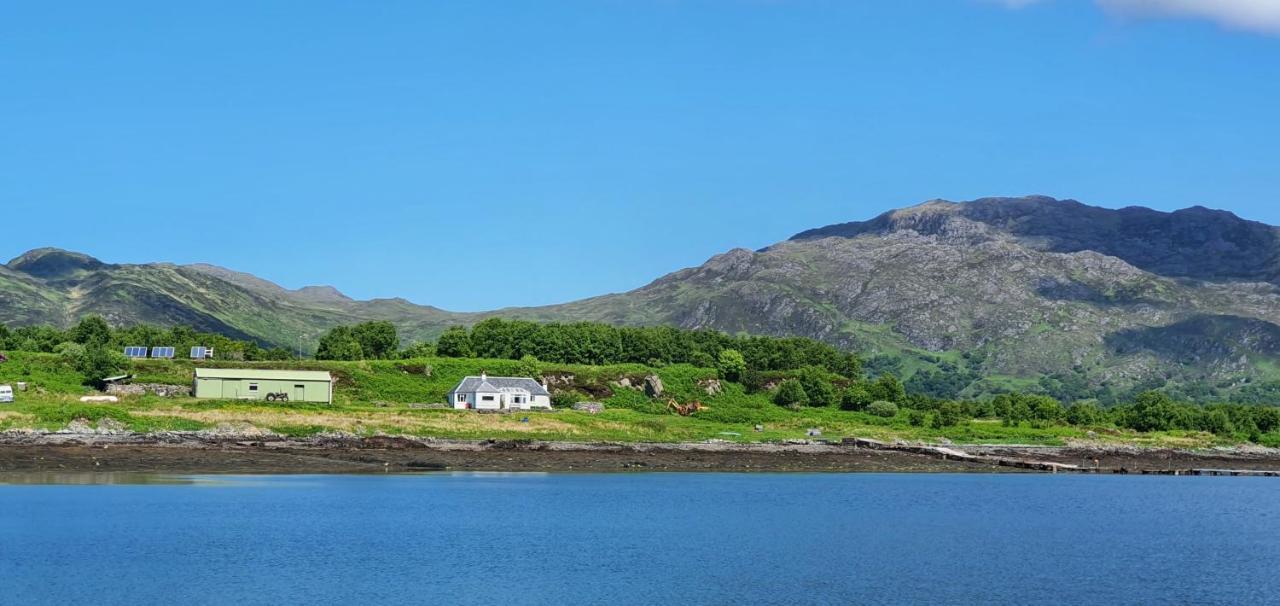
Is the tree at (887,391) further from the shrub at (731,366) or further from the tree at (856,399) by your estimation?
the shrub at (731,366)

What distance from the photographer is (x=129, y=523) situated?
5419 centimetres

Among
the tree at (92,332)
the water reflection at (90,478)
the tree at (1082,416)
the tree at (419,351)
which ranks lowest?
the water reflection at (90,478)

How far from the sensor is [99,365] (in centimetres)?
11388

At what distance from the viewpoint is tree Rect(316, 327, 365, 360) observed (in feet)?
495

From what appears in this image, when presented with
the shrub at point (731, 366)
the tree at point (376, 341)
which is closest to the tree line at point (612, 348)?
the shrub at point (731, 366)

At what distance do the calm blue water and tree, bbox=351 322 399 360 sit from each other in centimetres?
7722

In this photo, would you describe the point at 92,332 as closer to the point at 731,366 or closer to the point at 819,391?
the point at 731,366

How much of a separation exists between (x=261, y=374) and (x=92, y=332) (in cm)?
4556

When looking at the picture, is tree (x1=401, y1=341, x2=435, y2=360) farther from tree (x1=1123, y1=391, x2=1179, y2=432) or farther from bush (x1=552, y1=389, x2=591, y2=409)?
tree (x1=1123, y1=391, x2=1179, y2=432)

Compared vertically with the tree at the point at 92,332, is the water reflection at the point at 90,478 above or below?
below

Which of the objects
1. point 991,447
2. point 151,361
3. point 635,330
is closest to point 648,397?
point 635,330

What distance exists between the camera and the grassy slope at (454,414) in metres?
95.4

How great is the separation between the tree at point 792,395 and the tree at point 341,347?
171 feet

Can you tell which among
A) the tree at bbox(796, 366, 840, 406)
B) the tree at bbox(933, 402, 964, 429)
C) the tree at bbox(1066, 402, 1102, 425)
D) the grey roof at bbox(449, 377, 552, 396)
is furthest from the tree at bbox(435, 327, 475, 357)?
the tree at bbox(1066, 402, 1102, 425)
